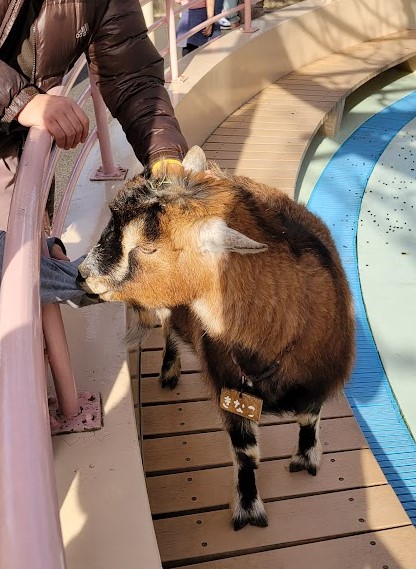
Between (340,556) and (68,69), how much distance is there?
1.67m

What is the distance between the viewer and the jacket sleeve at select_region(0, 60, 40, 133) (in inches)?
56.8

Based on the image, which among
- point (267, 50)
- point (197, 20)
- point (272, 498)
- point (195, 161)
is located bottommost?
point (267, 50)

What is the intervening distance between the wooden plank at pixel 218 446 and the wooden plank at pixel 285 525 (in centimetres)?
21

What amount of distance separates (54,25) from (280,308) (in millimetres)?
932

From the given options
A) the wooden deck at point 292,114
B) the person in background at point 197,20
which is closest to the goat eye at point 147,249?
the wooden deck at point 292,114

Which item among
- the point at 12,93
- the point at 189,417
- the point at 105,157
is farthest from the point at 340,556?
the point at 105,157

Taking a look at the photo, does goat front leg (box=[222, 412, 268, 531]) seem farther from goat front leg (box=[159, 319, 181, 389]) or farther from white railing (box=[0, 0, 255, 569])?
white railing (box=[0, 0, 255, 569])

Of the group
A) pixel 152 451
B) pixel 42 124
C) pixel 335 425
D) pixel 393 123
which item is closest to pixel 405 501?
pixel 335 425

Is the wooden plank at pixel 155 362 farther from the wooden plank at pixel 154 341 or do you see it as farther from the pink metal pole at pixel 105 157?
the pink metal pole at pixel 105 157

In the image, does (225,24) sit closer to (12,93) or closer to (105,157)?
(105,157)

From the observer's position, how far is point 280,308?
5.52 ft

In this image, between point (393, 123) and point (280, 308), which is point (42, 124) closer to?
point (280, 308)

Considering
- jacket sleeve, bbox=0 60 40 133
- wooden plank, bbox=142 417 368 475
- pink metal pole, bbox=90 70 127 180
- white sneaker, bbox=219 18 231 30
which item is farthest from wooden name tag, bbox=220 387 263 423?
white sneaker, bbox=219 18 231 30

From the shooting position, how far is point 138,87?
6.41ft
